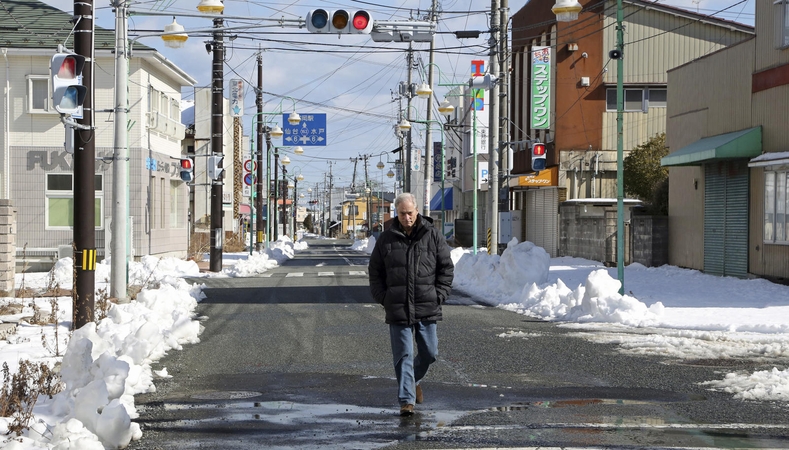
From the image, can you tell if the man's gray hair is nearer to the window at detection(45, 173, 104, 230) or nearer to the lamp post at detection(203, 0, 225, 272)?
the lamp post at detection(203, 0, 225, 272)

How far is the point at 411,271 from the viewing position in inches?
336

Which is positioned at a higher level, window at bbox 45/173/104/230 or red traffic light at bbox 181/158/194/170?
red traffic light at bbox 181/158/194/170

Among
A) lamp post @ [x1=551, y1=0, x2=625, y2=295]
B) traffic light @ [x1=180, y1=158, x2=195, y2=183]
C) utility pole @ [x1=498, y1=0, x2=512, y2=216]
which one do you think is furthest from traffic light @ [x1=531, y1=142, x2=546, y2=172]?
lamp post @ [x1=551, y1=0, x2=625, y2=295]

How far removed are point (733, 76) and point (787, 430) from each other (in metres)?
19.9

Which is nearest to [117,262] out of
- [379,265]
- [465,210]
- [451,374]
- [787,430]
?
[451,374]

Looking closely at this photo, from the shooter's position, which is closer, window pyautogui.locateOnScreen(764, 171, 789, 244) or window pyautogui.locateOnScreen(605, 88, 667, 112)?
window pyautogui.locateOnScreen(764, 171, 789, 244)

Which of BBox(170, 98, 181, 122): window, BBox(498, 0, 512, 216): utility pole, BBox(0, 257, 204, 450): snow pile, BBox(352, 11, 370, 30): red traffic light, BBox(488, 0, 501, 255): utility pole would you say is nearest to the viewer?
BBox(0, 257, 204, 450): snow pile

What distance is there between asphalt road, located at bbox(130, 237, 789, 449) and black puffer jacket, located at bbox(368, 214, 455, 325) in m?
0.92

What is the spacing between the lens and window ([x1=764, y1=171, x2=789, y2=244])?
22173mm

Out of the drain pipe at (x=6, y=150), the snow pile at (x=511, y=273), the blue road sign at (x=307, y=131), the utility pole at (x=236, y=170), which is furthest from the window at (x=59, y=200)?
the utility pole at (x=236, y=170)

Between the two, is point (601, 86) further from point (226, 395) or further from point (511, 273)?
point (226, 395)

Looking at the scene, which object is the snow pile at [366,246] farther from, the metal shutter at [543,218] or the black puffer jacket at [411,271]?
the black puffer jacket at [411,271]

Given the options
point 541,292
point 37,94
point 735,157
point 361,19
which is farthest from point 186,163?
point 735,157

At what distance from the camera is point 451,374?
35.7ft
